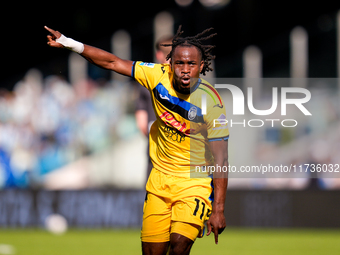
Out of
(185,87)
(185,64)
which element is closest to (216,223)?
(185,87)

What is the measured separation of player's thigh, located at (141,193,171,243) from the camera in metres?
4.76

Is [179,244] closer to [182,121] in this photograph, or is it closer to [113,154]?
[182,121]

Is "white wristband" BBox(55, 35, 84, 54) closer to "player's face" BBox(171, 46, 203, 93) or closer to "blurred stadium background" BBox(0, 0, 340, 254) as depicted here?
"player's face" BBox(171, 46, 203, 93)

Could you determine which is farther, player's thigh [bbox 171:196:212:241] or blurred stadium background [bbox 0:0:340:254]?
blurred stadium background [bbox 0:0:340:254]

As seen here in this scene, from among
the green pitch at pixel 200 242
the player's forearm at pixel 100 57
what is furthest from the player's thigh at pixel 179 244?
the green pitch at pixel 200 242

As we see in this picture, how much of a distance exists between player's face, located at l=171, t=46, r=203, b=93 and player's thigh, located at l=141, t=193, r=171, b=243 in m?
1.03

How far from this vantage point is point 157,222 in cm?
477

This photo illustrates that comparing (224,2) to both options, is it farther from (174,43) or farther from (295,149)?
(174,43)

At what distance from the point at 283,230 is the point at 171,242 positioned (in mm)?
6345

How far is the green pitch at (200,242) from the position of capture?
8180mm

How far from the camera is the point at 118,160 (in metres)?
10.7

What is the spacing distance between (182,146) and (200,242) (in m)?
4.72

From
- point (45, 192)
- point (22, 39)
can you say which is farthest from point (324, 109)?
point (22, 39)

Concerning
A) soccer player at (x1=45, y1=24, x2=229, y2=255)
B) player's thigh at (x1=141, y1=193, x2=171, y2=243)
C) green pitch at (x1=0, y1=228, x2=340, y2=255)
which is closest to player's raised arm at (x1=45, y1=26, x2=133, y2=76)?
soccer player at (x1=45, y1=24, x2=229, y2=255)
